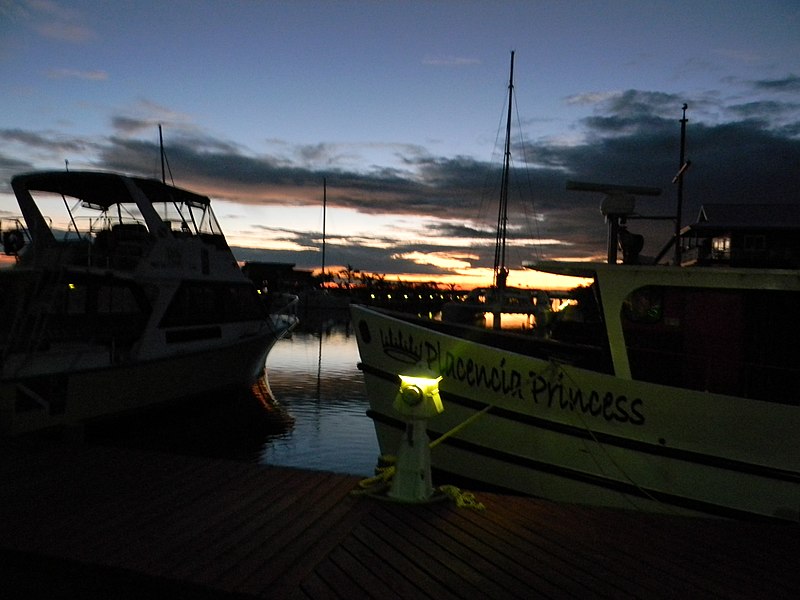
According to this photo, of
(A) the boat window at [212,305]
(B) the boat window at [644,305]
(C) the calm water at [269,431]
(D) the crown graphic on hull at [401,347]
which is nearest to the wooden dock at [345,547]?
(D) the crown graphic on hull at [401,347]

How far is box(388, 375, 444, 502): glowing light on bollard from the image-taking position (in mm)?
5453

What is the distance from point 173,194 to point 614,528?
13.1 metres

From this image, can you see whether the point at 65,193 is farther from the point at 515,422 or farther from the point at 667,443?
the point at 667,443

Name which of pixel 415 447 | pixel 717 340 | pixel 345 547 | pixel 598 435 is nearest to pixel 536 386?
pixel 598 435

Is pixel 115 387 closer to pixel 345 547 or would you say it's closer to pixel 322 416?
pixel 322 416

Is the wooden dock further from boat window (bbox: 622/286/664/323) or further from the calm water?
the calm water

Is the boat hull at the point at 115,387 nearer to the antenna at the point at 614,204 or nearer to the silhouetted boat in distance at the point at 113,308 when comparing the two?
the silhouetted boat in distance at the point at 113,308

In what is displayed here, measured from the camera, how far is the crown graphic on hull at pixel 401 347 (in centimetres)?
750

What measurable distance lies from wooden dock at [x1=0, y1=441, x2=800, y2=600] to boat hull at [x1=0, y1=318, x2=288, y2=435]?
427cm

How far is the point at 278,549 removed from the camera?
4492mm

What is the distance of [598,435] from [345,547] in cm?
316

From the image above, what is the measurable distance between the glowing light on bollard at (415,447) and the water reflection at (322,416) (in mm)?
6003

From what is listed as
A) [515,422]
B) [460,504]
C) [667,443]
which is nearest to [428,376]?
[460,504]

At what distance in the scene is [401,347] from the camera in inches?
302
